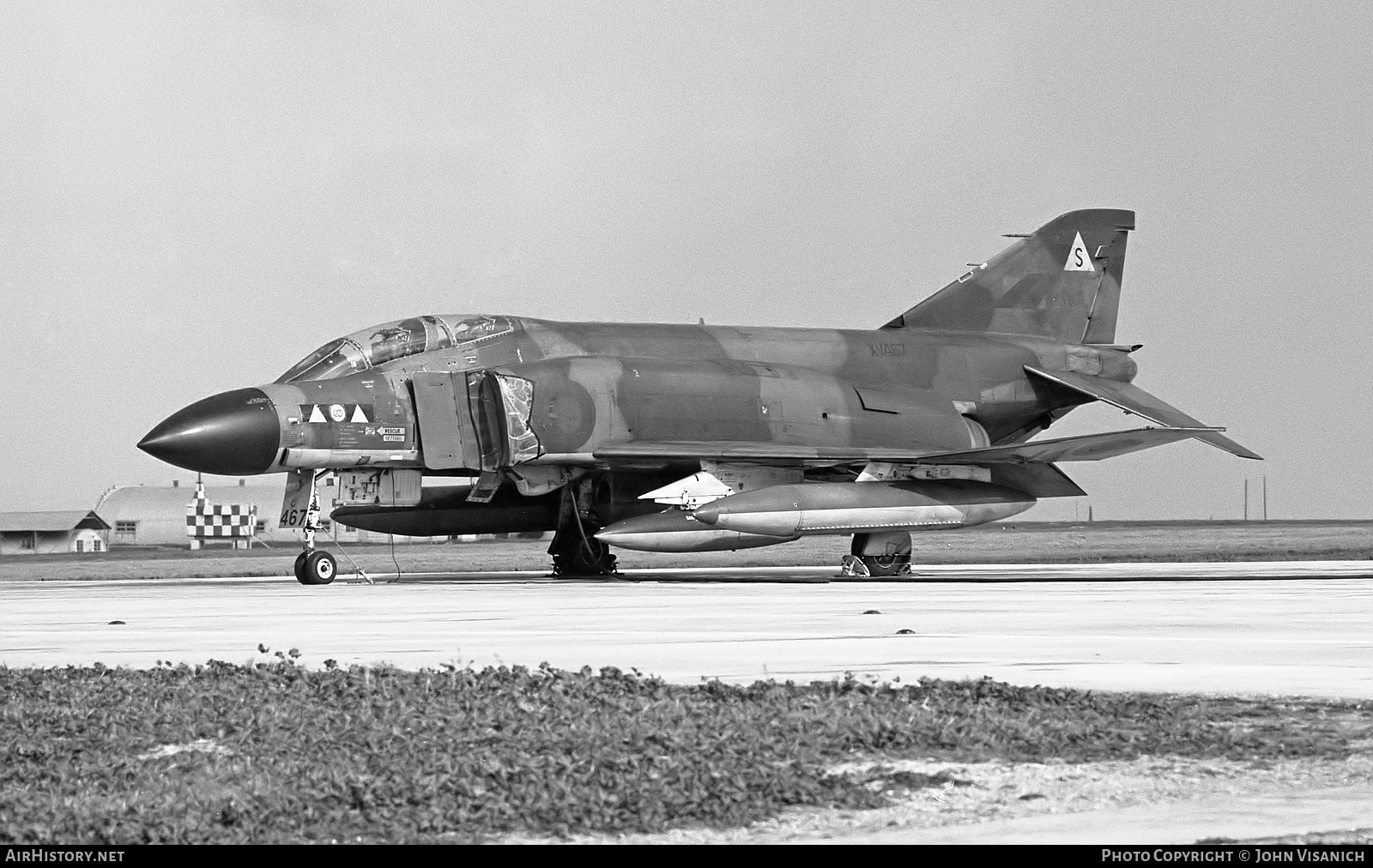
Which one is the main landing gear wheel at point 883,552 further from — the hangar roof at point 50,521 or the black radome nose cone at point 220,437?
the hangar roof at point 50,521

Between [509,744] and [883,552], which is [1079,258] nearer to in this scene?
[883,552]

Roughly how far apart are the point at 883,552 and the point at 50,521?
6543 centimetres

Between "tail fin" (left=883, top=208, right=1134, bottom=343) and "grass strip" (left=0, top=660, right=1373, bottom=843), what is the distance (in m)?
19.6

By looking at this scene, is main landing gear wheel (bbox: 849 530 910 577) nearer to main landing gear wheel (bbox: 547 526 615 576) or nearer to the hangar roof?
main landing gear wheel (bbox: 547 526 615 576)

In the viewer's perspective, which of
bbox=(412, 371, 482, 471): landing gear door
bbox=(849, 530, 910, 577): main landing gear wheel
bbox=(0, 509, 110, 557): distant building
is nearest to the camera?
bbox=(412, 371, 482, 471): landing gear door

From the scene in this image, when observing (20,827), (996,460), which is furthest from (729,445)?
(20,827)

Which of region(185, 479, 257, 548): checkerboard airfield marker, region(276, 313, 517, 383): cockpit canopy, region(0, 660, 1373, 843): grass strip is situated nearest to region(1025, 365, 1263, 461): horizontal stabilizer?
region(276, 313, 517, 383): cockpit canopy

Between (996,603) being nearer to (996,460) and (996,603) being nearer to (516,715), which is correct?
(996,460)

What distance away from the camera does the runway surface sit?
9.02 meters

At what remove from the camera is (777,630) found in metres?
11.9

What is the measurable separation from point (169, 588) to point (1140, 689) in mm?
15575

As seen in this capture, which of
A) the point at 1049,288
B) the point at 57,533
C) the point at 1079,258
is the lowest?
the point at 57,533

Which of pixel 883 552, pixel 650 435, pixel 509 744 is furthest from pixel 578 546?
pixel 509 744

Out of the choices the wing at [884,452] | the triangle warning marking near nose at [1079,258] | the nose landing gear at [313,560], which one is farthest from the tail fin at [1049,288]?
the nose landing gear at [313,560]
